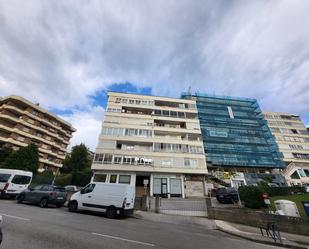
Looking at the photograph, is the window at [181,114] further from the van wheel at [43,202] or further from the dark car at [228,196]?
the van wheel at [43,202]

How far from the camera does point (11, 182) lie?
52.9 feet

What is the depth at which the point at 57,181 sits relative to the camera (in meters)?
33.2

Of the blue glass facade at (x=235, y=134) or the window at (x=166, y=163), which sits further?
the blue glass facade at (x=235, y=134)

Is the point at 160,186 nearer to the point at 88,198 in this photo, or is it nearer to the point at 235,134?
the point at 88,198

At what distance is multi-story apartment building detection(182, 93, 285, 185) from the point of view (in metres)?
45.7

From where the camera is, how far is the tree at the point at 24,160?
32.3 metres

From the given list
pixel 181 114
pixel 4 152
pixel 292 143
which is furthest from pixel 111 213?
pixel 292 143

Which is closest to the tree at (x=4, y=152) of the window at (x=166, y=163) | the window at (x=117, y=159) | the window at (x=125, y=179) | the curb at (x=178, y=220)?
the window at (x=117, y=159)

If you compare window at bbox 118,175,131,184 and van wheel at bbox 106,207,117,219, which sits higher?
window at bbox 118,175,131,184

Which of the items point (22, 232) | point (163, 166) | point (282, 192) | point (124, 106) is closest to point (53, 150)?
point (124, 106)

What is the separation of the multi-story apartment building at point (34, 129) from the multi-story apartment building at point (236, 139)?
4289 cm

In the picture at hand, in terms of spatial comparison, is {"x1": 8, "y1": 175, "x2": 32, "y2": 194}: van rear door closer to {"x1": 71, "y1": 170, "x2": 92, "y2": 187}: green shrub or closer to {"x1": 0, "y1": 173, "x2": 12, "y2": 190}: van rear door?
{"x1": 0, "y1": 173, "x2": 12, "y2": 190}: van rear door

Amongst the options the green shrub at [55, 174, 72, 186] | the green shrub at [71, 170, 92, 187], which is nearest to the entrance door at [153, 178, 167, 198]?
the green shrub at [71, 170, 92, 187]

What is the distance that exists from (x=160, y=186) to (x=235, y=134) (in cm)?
3331
